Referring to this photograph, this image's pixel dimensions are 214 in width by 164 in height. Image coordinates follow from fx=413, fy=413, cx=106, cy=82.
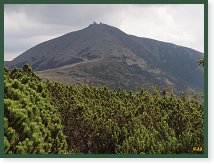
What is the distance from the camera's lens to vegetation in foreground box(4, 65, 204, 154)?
26.1 feet

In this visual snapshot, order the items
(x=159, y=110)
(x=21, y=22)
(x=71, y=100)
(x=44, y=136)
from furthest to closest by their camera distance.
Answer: (x=71, y=100)
(x=159, y=110)
(x=21, y=22)
(x=44, y=136)

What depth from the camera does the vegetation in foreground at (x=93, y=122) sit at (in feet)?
26.1

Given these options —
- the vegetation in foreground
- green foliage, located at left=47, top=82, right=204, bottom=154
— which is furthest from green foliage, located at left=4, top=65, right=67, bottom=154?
green foliage, located at left=47, top=82, right=204, bottom=154

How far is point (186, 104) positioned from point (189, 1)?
3.49 meters

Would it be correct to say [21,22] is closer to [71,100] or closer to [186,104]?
[71,100]

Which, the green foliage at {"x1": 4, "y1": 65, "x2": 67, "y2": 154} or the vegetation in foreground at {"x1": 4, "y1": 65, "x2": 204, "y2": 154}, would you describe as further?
the vegetation in foreground at {"x1": 4, "y1": 65, "x2": 204, "y2": 154}

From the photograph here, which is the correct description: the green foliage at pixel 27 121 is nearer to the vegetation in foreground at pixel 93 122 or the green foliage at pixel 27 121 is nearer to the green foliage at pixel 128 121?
the vegetation in foreground at pixel 93 122

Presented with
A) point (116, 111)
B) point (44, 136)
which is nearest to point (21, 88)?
point (44, 136)

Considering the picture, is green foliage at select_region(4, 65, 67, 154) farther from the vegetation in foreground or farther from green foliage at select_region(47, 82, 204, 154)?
green foliage at select_region(47, 82, 204, 154)

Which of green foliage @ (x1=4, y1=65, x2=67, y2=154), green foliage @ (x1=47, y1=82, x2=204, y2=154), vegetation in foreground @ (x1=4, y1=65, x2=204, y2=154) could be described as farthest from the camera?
green foliage @ (x1=47, y1=82, x2=204, y2=154)

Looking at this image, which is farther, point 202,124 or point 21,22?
point 21,22

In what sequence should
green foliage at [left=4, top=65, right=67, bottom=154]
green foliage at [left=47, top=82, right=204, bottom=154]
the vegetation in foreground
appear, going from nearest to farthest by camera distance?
green foliage at [left=4, top=65, right=67, bottom=154], the vegetation in foreground, green foliage at [left=47, top=82, right=204, bottom=154]

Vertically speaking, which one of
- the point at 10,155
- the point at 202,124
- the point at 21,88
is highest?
the point at 21,88

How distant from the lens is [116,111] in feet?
36.1
